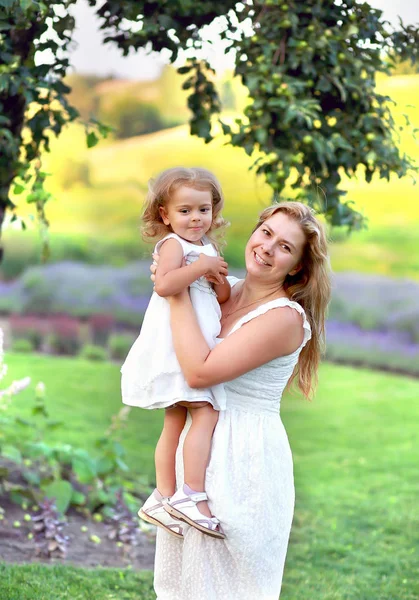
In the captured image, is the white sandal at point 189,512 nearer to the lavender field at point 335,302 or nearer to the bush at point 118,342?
the lavender field at point 335,302

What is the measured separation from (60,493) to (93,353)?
4648 millimetres

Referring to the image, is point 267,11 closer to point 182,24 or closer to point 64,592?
point 182,24

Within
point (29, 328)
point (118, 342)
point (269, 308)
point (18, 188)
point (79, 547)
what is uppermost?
point (18, 188)

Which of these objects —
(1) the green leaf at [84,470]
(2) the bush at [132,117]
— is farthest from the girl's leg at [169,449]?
(2) the bush at [132,117]

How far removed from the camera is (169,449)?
212cm

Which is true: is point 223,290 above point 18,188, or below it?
below

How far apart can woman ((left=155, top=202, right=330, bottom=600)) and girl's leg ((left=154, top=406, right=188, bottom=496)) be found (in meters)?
0.02

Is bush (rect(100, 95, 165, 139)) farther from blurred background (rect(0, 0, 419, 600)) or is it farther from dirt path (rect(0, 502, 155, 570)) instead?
dirt path (rect(0, 502, 155, 570))

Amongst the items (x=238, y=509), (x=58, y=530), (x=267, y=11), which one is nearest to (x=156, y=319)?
(x=238, y=509)

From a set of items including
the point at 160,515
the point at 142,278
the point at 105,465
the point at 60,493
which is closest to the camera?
the point at 160,515

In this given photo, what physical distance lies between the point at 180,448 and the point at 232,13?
189cm

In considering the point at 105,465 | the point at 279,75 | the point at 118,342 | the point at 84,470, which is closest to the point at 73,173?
the point at 118,342

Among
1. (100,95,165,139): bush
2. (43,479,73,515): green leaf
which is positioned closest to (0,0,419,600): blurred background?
(100,95,165,139): bush

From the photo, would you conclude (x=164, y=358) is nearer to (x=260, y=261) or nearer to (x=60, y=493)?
(x=260, y=261)
